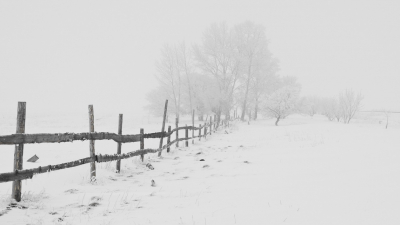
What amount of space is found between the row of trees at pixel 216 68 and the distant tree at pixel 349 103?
430 inches

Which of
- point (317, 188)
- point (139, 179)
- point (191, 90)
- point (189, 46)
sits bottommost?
point (139, 179)

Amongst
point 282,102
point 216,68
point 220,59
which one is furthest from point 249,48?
point 282,102

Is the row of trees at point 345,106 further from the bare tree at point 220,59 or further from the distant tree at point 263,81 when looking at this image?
the bare tree at point 220,59

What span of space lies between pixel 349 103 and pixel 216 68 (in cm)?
2168

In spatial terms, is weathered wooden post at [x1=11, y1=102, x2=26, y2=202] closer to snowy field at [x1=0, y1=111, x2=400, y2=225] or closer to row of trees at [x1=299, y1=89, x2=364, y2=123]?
snowy field at [x1=0, y1=111, x2=400, y2=225]

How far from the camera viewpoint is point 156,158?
317 inches

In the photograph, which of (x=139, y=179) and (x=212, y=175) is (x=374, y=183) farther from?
(x=139, y=179)

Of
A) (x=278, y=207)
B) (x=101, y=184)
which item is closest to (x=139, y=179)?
(x=101, y=184)

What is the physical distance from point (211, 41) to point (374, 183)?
2647 cm

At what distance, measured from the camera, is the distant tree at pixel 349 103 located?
34.0 meters

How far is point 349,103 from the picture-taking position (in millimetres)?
34531

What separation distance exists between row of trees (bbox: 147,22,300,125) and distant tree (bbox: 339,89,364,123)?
10.9m

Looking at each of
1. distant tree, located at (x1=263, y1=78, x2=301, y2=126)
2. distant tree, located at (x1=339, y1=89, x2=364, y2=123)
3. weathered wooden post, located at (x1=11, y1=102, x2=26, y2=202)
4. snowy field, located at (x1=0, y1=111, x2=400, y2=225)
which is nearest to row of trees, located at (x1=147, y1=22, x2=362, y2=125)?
distant tree, located at (x1=263, y1=78, x2=301, y2=126)

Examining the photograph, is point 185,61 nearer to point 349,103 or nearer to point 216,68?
point 216,68
